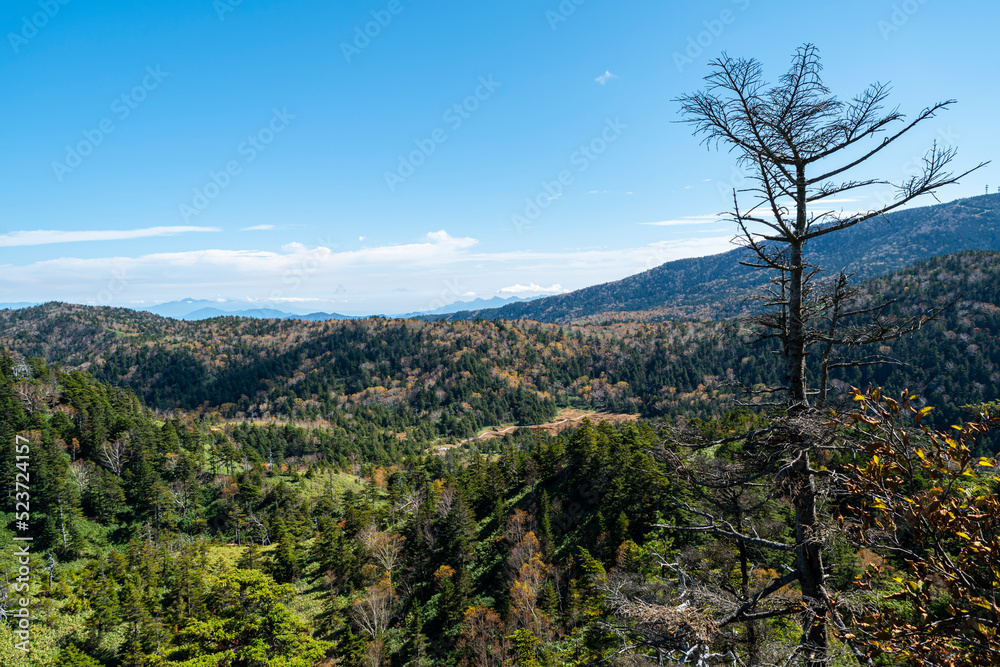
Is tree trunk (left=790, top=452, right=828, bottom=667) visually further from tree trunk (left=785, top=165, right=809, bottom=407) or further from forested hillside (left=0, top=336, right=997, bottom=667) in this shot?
tree trunk (left=785, top=165, right=809, bottom=407)

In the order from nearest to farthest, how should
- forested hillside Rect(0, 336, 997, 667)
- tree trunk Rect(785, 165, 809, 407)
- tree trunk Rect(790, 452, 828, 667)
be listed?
tree trunk Rect(790, 452, 828, 667), tree trunk Rect(785, 165, 809, 407), forested hillside Rect(0, 336, 997, 667)

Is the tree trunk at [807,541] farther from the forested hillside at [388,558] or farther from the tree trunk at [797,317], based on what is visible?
the tree trunk at [797,317]

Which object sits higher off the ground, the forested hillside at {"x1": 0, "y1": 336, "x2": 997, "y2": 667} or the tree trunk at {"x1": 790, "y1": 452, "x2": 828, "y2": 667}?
the tree trunk at {"x1": 790, "y1": 452, "x2": 828, "y2": 667}

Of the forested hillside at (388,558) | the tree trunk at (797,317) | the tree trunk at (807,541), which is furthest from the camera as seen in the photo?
the forested hillside at (388,558)

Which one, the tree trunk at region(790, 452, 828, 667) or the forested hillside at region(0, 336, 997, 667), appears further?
the forested hillside at region(0, 336, 997, 667)

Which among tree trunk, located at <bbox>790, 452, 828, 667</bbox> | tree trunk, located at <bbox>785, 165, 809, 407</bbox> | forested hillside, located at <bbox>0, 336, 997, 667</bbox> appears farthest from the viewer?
forested hillside, located at <bbox>0, 336, 997, 667</bbox>

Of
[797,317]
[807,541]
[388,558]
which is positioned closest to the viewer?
[807,541]

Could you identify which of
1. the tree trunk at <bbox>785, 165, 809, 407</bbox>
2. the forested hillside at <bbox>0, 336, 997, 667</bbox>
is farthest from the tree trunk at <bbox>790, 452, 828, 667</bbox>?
the tree trunk at <bbox>785, 165, 809, 407</bbox>

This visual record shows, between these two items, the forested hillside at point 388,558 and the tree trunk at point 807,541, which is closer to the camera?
the tree trunk at point 807,541

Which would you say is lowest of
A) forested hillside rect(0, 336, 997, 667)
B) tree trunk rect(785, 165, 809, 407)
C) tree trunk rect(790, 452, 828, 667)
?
forested hillside rect(0, 336, 997, 667)

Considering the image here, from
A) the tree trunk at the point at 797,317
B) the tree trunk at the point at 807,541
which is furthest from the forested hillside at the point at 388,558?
the tree trunk at the point at 797,317

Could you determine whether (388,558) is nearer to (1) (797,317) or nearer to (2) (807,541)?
(2) (807,541)

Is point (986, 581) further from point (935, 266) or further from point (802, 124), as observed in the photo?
point (935, 266)

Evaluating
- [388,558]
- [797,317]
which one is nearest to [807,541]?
[797,317]
